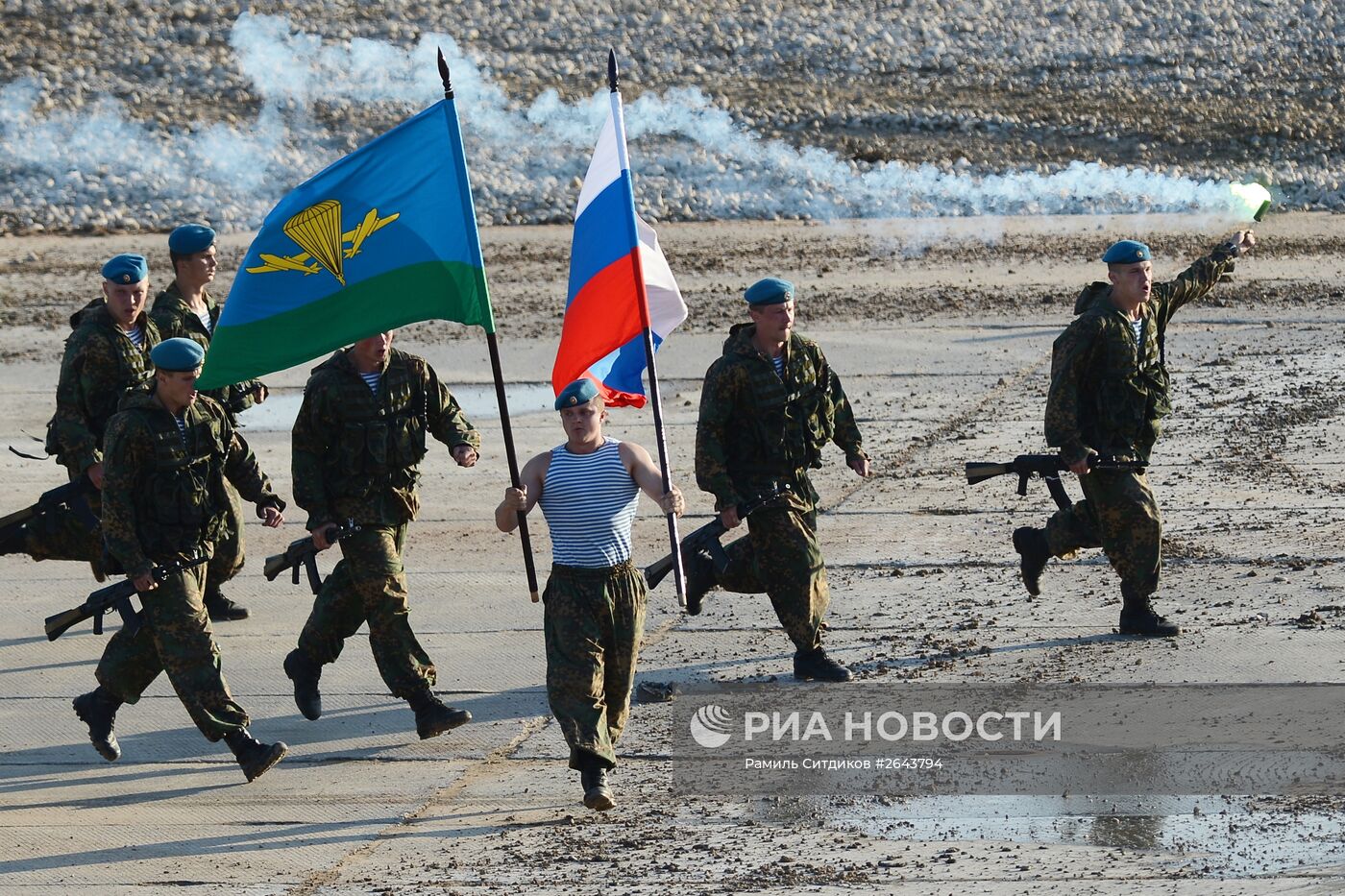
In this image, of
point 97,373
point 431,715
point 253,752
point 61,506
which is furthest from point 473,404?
point 253,752

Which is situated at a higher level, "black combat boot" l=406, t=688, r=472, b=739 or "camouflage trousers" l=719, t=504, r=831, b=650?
"camouflage trousers" l=719, t=504, r=831, b=650

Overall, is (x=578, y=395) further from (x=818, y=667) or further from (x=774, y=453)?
(x=818, y=667)

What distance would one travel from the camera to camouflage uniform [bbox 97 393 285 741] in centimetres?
807

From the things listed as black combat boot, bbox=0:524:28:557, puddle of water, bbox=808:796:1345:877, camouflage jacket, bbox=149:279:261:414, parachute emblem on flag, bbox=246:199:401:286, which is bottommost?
puddle of water, bbox=808:796:1345:877

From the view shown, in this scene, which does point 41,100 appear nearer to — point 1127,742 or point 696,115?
point 696,115

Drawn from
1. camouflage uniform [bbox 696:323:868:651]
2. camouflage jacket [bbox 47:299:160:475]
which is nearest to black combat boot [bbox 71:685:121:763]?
camouflage jacket [bbox 47:299:160:475]

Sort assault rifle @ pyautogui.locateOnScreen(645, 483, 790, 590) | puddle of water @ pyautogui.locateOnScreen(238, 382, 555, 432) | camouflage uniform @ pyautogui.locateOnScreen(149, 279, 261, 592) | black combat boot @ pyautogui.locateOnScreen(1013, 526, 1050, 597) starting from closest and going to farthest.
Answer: camouflage uniform @ pyautogui.locateOnScreen(149, 279, 261, 592), assault rifle @ pyautogui.locateOnScreen(645, 483, 790, 590), black combat boot @ pyautogui.locateOnScreen(1013, 526, 1050, 597), puddle of water @ pyautogui.locateOnScreen(238, 382, 555, 432)

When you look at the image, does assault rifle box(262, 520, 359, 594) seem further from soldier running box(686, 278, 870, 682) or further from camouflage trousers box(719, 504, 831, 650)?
camouflage trousers box(719, 504, 831, 650)

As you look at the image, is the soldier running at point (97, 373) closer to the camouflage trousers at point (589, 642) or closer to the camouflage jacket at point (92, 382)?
the camouflage jacket at point (92, 382)

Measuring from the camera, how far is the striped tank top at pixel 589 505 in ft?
24.9

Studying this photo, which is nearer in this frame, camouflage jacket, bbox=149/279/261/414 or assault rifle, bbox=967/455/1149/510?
assault rifle, bbox=967/455/1149/510

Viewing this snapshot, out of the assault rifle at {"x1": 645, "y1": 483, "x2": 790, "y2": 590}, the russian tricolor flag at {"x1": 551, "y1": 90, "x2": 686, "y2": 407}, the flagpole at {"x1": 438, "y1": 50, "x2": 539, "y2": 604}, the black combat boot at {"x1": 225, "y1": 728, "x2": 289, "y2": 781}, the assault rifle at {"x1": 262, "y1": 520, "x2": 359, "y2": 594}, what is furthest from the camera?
the assault rifle at {"x1": 645, "y1": 483, "x2": 790, "y2": 590}

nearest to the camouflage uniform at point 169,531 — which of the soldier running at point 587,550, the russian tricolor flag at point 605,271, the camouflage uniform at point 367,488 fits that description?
the camouflage uniform at point 367,488

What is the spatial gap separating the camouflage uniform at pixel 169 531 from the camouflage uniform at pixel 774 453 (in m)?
2.19
